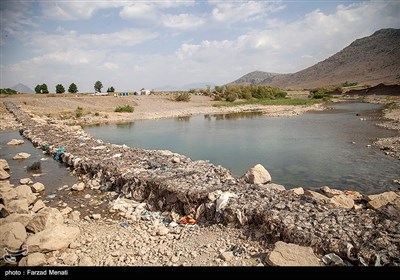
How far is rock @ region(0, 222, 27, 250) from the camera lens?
5152 millimetres

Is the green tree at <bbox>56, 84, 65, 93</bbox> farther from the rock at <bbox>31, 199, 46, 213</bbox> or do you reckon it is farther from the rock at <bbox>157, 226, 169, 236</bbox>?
the rock at <bbox>157, 226, 169, 236</bbox>

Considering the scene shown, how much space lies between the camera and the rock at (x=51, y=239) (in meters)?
5.14

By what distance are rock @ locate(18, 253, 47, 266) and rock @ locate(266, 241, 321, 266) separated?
3.94 meters

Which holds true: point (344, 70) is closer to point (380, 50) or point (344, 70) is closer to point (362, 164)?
point (380, 50)

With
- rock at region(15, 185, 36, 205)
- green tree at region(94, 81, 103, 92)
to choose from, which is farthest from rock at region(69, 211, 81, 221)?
green tree at region(94, 81, 103, 92)

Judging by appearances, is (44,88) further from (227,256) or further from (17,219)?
(227,256)

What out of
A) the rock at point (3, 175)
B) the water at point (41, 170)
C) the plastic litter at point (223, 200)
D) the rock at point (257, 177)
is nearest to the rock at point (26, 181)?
the water at point (41, 170)

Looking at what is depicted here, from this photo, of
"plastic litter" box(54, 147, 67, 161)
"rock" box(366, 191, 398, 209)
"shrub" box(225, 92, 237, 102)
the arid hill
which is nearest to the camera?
"rock" box(366, 191, 398, 209)

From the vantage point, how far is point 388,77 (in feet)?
235

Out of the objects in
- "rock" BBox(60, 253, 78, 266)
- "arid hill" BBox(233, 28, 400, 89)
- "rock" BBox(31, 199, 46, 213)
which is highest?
"arid hill" BBox(233, 28, 400, 89)

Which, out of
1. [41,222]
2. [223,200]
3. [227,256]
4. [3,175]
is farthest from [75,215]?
[3,175]

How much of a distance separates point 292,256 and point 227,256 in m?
1.11

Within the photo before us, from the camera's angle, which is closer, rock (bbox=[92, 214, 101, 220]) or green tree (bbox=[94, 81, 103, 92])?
rock (bbox=[92, 214, 101, 220])

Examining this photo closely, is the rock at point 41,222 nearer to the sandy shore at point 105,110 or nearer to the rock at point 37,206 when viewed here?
the rock at point 37,206
